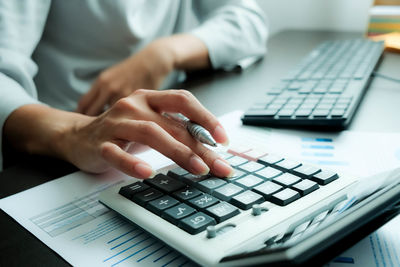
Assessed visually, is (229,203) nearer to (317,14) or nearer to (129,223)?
(129,223)

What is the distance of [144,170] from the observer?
0.39 m

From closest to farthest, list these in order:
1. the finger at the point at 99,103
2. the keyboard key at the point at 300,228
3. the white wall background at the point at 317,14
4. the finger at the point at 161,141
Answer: the keyboard key at the point at 300,228 < the finger at the point at 161,141 < the finger at the point at 99,103 < the white wall background at the point at 317,14

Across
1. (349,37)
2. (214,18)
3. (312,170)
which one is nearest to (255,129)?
(312,170)

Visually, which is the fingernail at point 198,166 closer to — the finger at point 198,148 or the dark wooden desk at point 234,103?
the finger at point 198,148

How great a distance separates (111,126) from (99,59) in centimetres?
49

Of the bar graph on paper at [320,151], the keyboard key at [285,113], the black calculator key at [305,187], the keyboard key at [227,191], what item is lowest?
the bar graph on paper at [320,151]

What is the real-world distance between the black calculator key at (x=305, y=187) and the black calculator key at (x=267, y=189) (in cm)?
1

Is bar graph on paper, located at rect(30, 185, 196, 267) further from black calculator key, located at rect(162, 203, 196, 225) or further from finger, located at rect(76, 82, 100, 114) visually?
finger, located at rect(76, 82, 100, 114)

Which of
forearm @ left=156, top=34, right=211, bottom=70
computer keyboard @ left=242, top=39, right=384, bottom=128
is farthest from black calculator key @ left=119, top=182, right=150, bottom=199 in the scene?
forearm @ left=156, top=34, right=211, bottom=70

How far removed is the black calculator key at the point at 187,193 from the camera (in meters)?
0.36

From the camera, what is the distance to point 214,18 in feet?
3.14

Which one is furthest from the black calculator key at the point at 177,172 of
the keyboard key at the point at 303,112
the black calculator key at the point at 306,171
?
the keyboard key at the point at 303,112

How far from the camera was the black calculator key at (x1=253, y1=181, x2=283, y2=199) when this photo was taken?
356 millimetres

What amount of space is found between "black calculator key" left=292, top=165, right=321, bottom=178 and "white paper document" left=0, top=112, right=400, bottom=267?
3 cm
